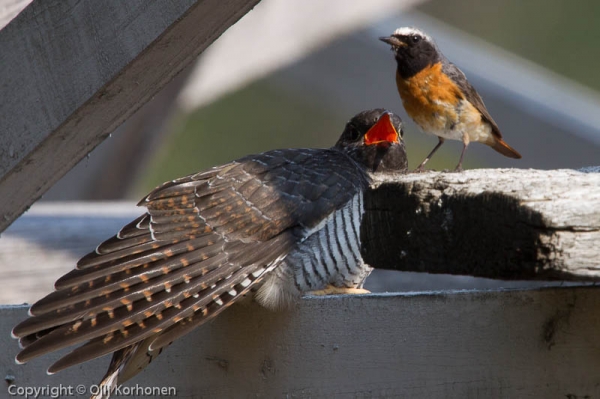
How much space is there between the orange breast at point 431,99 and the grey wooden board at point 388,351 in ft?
4.06

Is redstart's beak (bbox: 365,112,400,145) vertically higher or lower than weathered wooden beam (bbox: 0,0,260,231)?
lower

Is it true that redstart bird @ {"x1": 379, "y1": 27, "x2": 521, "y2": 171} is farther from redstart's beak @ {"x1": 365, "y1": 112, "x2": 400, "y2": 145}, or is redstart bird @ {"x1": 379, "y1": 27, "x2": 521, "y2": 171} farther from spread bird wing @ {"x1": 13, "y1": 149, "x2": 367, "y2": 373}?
spread bird wing @ {"x1": 13, "y1": 149, "x2": 367, "y2": 373}

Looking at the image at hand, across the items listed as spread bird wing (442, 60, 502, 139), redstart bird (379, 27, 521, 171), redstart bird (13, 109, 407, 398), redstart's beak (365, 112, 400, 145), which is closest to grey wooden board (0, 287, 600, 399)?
redstart bird (13, 109, 407, 398)

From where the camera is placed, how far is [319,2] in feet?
14.9

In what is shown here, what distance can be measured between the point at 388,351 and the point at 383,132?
1.24 meters

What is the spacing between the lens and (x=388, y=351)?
5.84ft

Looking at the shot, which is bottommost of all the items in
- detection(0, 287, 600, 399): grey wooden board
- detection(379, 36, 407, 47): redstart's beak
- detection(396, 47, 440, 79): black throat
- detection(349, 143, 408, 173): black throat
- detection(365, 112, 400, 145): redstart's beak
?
detection(0, 287, 600, 399): grey wooden board

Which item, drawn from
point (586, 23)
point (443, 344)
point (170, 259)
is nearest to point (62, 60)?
point (170, 259)

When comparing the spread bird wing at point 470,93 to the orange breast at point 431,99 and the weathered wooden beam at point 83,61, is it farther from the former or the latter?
the weathered wooden beam at point 83,61

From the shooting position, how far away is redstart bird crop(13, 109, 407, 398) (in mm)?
1785

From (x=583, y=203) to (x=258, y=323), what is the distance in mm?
796

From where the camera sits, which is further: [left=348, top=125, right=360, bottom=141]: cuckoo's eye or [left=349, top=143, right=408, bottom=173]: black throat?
[left=348, top=125, right=360, bottom=141]: cuckoo's eye

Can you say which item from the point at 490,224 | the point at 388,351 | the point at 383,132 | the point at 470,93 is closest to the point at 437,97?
the point at 470,93

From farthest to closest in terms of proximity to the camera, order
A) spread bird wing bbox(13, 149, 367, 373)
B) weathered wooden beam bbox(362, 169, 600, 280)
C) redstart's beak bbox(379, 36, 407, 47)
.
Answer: redstart's beak bbox(379, 36, 407, 47)
spread bird wing bbox(13, 149, 367, 373)
weathered wooden beam bbox(362, 169, 600, 280)
